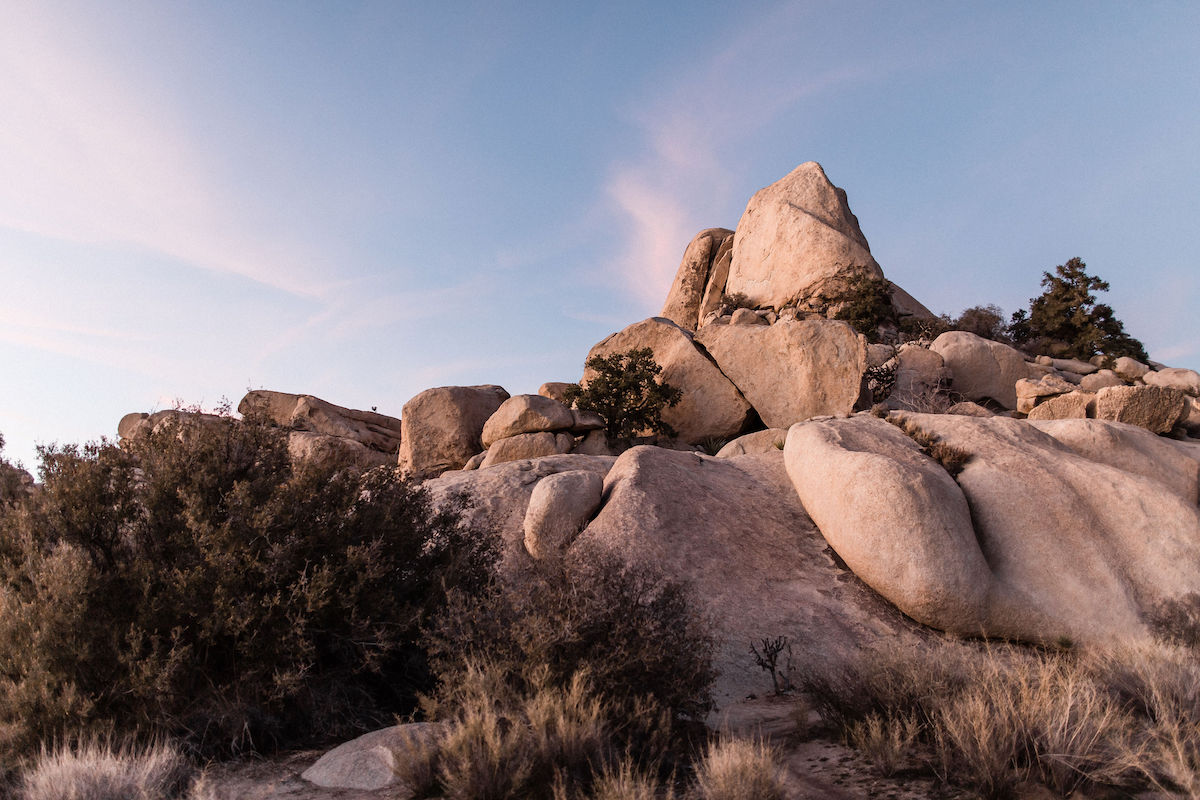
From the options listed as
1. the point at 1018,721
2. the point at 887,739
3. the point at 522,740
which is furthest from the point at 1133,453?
the point at 522,740

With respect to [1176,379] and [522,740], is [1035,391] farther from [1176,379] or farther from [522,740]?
[522,740]

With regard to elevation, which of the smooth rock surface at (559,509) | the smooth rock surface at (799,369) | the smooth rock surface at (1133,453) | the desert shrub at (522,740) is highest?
the smooth rock surface at (799,369)

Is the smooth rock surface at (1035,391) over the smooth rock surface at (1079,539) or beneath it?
over

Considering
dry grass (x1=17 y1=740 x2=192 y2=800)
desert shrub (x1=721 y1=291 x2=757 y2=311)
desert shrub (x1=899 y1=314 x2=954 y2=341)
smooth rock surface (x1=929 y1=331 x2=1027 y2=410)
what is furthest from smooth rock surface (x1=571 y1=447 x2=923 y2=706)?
desert shrub (x1=721 y1=291 x2=757 y2=311)

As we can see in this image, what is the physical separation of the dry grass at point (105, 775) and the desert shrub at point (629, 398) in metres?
18.9

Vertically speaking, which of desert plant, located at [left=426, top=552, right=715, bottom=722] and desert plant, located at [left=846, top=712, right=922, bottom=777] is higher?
desert plant, located at [left=426, top=552, right=715, bottom=722]

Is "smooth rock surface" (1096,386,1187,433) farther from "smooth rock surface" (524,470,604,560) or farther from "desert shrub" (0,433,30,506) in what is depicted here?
"desert shrub" (0,433,30,506)

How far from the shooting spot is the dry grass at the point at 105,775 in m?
4.32

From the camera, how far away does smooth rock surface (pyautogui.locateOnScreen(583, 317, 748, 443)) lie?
2412 cm

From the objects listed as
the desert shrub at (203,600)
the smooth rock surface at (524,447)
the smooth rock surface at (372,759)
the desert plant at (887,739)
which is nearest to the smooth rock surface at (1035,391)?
the smooth rock surface at (524,447)

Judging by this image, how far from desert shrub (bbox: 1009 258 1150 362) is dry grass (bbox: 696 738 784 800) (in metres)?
36.1

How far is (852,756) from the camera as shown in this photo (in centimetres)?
537

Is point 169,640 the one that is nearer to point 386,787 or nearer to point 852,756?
point 386,787

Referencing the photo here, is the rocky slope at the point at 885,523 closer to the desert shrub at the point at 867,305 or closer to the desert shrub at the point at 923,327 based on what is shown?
the desert shrub at the point at 867,305
